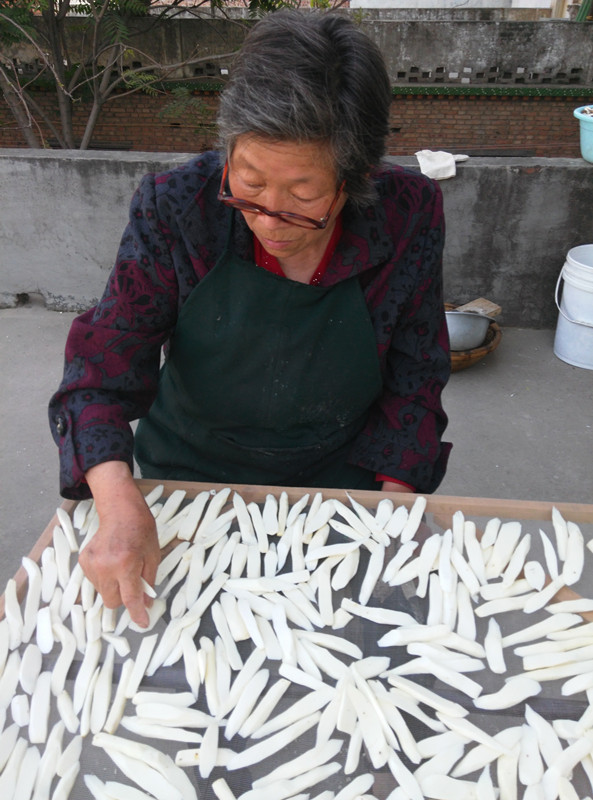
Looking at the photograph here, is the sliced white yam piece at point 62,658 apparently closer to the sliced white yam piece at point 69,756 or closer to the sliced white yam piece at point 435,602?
the sliced white yam piece at point 69,756

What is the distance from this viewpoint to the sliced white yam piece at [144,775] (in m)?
0.76

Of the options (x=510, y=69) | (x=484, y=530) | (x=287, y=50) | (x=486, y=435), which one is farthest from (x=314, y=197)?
(x=510, y=69)

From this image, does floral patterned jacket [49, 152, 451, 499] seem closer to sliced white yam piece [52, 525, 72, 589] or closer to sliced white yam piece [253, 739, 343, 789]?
sliced white yam piece [52, 525, 72, 589]

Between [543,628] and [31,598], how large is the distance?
2.44ft

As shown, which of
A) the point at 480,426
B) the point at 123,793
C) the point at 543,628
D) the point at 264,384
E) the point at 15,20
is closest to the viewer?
the point at 123,793

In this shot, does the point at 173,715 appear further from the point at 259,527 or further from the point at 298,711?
the point at 259,527

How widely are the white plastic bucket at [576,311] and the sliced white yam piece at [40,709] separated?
2708mm

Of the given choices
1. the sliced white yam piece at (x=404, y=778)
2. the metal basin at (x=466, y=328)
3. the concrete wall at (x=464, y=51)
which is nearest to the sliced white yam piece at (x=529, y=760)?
the sliced white yam piece at (x=404, y=778)

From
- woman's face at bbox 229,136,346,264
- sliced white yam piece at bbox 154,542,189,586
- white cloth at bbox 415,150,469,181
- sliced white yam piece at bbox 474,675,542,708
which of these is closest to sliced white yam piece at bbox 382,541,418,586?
sliced white yam piece at bbox 474,675,542,708

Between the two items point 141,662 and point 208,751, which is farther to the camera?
point 141,662

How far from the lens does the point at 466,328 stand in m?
3.08

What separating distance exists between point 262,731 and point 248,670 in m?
0.09

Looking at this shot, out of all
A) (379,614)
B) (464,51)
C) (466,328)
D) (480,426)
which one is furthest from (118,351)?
(464,51)

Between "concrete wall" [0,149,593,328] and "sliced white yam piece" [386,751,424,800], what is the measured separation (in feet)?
9.09
